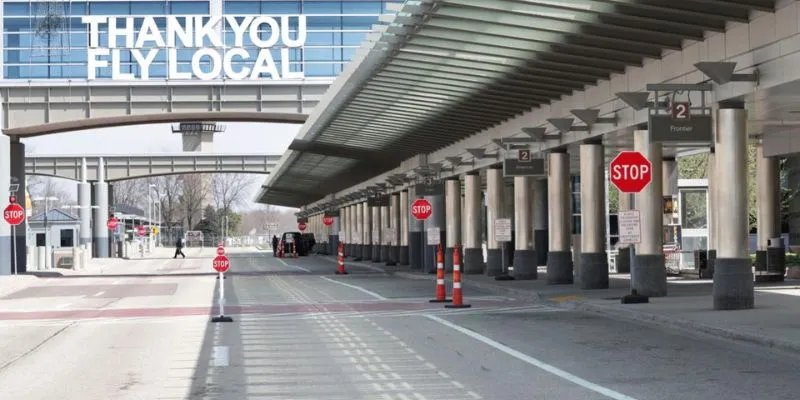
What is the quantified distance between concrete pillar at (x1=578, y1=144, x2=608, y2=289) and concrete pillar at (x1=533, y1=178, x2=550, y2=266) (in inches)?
917

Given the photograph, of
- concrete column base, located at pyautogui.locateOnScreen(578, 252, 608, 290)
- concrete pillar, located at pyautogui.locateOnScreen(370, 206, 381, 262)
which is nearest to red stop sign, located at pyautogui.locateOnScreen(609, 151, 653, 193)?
concrete column base, located at pyautogui.locateOnScreen(578, 252, 608, 290)

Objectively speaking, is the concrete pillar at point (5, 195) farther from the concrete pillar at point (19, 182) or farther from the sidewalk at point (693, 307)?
the sidewalk at point (693, 307)

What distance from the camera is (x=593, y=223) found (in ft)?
104

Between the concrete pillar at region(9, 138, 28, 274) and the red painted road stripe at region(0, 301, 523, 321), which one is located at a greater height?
the concrete pillar at region(9, 138, 28, 274)

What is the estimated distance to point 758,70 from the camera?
21.6 meters

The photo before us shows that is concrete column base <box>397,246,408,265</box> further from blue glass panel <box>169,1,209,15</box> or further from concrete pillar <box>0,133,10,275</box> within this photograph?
concrete pillar <box>0,133,10,275</box>

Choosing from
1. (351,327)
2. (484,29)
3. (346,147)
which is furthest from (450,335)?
(346,147)

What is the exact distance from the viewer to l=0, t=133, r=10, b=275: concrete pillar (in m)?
47.1

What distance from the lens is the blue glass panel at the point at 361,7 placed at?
53.9m

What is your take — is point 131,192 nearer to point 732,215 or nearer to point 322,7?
point 322,7

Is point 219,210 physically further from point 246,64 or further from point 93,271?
point 246,64

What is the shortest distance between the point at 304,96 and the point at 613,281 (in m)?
18.0

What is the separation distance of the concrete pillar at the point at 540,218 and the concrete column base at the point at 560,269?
20641mm

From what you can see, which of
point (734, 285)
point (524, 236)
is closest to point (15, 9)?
point (524, 236)
